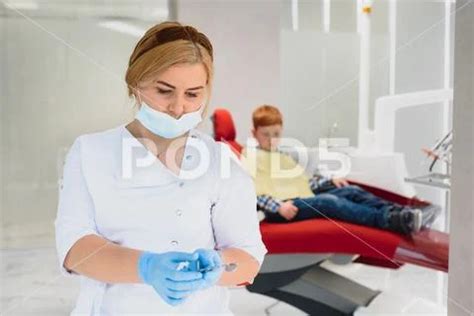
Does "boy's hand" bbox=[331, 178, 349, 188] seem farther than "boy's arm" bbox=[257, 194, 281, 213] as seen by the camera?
Yes

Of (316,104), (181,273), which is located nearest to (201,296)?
(181,273)

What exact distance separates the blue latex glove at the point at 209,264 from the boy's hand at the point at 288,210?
498 mm

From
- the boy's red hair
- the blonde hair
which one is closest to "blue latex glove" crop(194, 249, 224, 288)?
the blonde hair

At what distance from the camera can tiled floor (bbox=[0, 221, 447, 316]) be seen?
4.37 feet

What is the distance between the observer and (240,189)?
1.26 metres

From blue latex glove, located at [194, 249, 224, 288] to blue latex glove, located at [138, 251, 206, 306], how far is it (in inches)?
0.4

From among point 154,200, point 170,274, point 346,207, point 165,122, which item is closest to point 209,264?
point 170,274

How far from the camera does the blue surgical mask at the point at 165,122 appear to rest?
1.14 m

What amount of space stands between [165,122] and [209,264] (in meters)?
0.32

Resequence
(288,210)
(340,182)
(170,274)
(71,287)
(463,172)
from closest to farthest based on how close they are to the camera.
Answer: (170,274) → (71,287) → (463,172) → (288,210) → (340,182)

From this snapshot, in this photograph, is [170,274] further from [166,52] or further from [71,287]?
[166,52]

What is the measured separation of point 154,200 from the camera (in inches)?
45.9

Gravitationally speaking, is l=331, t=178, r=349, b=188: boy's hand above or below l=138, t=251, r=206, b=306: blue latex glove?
above

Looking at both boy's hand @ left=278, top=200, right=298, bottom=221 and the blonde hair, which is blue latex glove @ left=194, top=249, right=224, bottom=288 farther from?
boy's hand @ left=278, top=200, right=298, bottom=221
